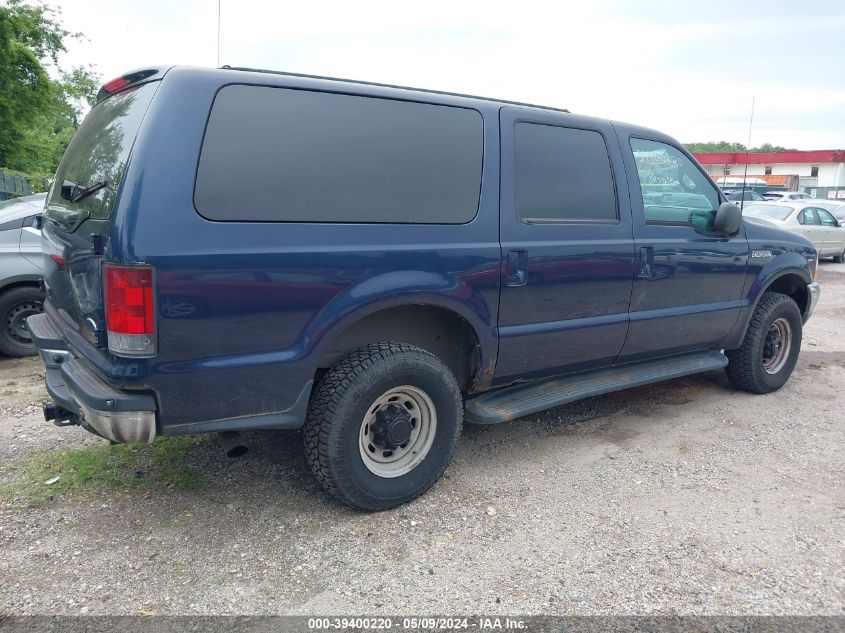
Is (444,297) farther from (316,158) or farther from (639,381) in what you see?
(639,381)

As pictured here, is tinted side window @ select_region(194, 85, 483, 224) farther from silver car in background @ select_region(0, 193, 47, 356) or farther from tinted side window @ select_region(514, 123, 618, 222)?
silver car in background @ select_region(0, 193, 47, 356)

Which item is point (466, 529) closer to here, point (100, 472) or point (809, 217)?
point (100, 472)

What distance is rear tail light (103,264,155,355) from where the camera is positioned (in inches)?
101

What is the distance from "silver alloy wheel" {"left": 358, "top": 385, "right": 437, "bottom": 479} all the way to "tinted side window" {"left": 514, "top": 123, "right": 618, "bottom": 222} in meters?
1.17

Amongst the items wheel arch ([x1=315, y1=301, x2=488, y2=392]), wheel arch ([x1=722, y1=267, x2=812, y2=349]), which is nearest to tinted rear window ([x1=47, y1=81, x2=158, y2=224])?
wheel arch ([x1=315, y1=301, x2=488, y2=392])

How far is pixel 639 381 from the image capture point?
4.34 meters

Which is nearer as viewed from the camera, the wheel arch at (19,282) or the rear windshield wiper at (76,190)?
the rear windshield wiper at (76,190)

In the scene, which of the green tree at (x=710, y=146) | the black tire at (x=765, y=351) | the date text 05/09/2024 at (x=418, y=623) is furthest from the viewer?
the green tree at (x=710, y=146)

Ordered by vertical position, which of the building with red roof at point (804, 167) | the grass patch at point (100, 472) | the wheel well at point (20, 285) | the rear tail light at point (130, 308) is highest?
the building with red roof at point (804, 167)

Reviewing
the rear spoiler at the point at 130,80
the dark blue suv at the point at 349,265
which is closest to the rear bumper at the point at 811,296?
the dark blue suv at the point at 349,265

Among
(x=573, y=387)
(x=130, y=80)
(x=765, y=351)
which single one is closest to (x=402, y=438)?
(x=573, y=387)

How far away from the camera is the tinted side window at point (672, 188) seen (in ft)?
14.2

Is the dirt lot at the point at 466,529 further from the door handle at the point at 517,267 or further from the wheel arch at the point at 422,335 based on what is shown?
the door handle at the point at 517,267

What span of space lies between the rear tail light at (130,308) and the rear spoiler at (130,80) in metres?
0.91
